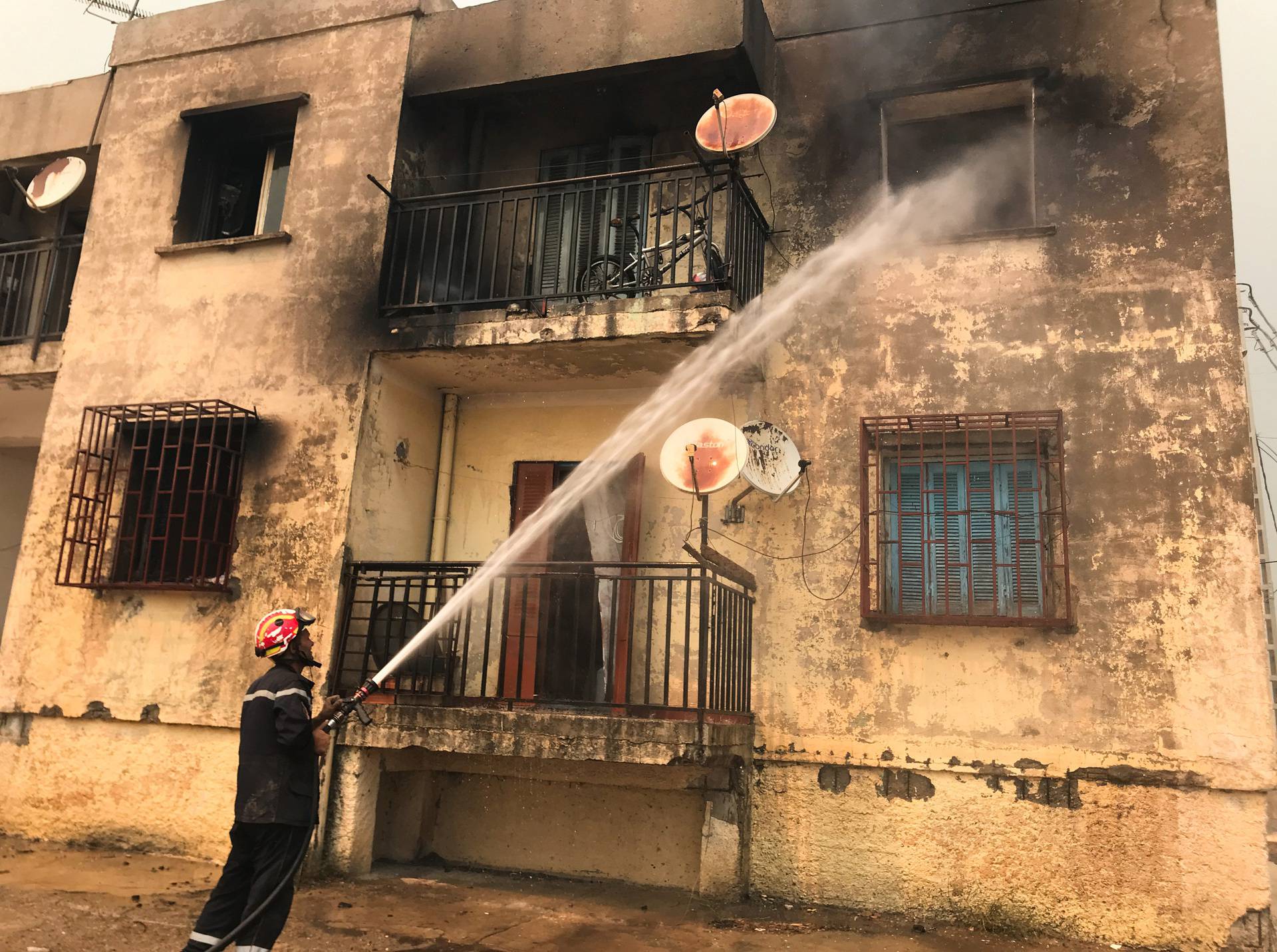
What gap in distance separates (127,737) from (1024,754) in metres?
7.17

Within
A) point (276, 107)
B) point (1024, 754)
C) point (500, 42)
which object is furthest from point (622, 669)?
point (276, 107)

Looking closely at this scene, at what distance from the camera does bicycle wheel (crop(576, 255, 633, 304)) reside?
8.41 metres

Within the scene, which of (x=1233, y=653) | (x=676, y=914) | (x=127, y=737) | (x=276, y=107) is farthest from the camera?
(x=276, y=107)

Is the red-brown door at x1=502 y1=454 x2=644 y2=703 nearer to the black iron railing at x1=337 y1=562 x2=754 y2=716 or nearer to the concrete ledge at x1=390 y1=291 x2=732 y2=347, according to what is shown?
the black iron railing at x1=337 y1=562 x2=754 y2=716

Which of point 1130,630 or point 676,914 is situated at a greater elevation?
point 1130,630

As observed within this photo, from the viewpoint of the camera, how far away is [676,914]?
7.13 metres

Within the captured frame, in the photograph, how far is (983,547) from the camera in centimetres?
738

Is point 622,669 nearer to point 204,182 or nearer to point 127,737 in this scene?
point 127,737

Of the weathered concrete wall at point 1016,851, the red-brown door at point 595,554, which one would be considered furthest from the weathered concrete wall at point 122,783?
the weathered concrete wall at point 1016,851

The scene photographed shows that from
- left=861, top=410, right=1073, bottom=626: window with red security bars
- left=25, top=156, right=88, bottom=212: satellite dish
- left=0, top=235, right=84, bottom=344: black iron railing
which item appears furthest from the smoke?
left=25, top=156, right=88, bottom=212: satellite dish

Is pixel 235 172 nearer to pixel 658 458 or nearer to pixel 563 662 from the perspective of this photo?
pixel 658 458

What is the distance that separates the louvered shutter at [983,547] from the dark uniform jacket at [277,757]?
4.65m

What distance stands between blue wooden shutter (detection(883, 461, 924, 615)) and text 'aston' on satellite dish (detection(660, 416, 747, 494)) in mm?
1380

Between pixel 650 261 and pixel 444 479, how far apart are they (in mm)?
2756
